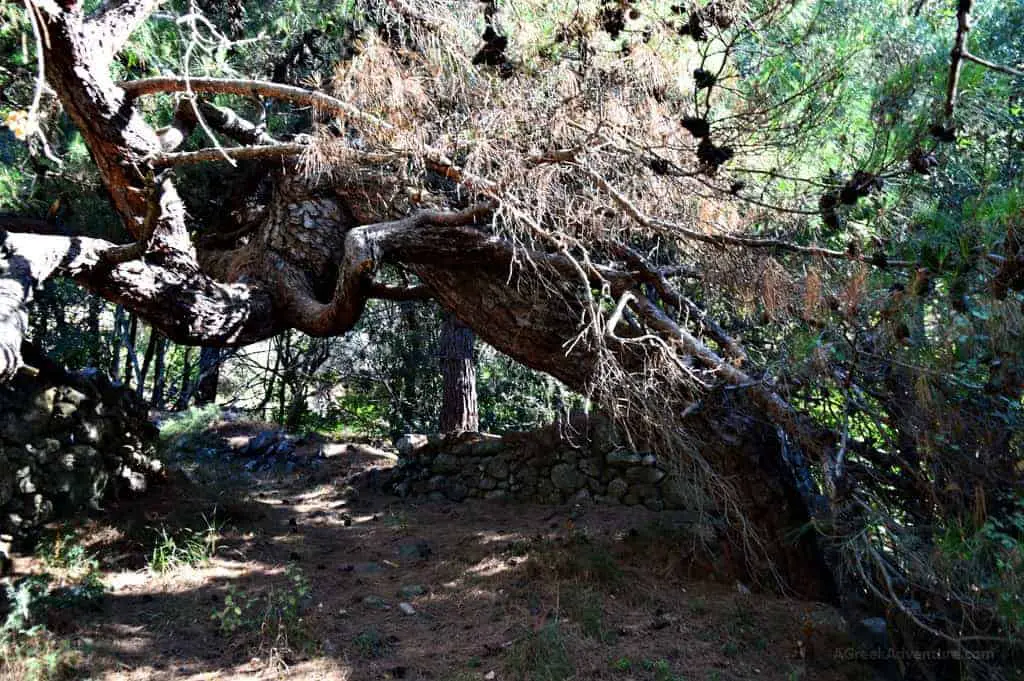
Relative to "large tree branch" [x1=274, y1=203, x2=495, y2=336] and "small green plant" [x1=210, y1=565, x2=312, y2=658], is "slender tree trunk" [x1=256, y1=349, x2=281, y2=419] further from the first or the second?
"small green plant" [x1=210, y1=565, x2=312, y2=658]

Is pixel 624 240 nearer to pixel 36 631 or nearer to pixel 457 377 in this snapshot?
pixel 457 377

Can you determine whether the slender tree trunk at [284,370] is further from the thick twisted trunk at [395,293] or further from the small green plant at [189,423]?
the thick twisted trunk at [395,293]

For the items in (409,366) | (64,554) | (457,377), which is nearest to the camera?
(64,554)

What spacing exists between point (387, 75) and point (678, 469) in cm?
282

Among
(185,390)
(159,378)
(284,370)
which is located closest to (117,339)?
(159,378)

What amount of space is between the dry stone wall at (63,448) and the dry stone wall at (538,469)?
2.52 meters

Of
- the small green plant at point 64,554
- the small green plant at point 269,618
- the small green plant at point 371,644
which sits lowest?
the small green plant at point 371,644

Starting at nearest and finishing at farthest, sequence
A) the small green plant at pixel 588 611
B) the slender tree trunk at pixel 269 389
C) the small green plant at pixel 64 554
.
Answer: the small green plant at pixel 588 611 → the small green plant at pixel 64 554 → the slender tree trunk at pixel 269 389

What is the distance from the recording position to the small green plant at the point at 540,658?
11.7ft

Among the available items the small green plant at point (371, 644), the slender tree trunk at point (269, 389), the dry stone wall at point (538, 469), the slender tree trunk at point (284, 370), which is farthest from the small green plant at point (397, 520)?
the slender tree trunk at point (269, 389)

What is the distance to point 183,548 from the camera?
16.4 feet

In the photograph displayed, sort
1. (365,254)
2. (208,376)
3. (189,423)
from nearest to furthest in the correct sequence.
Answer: (365,254) < (189,423) < (208,376)

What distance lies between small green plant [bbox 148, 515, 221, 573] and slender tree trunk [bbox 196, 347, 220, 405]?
5858 mm

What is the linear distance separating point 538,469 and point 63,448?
12.5 ft
